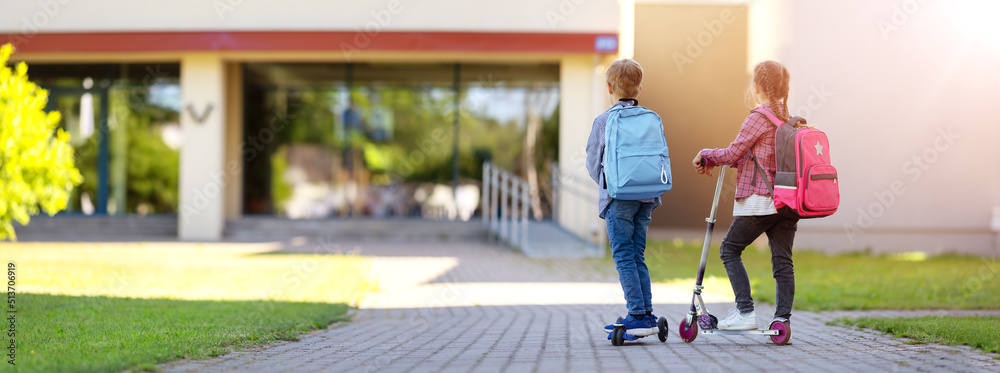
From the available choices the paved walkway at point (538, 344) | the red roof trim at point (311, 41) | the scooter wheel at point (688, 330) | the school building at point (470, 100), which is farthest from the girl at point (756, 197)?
the red roof trim at point (311, 41)

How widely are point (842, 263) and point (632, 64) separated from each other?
7.24 metres

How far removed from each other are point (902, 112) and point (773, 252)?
939cm

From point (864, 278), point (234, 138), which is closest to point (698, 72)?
point (864, 278)

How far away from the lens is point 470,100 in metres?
14.3

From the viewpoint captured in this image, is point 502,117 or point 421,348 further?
point 502,117

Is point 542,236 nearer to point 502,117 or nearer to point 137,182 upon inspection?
point 502,117

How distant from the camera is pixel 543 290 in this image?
7.32 meters

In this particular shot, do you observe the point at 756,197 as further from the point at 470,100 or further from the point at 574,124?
the point at 470,100

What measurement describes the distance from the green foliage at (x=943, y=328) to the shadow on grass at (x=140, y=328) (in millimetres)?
3175

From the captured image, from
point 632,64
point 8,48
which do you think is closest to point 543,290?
point 632,64

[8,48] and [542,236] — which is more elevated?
[8,48]

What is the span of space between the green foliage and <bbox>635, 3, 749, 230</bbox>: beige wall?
765cm

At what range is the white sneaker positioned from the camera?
159 inches

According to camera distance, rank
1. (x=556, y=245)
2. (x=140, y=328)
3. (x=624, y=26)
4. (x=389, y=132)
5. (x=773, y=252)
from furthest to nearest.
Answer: (x=389, y=132) → (x=624, y=26) → (x=556, y=245) → (x=140, y=328) → (x=773, y=252)
